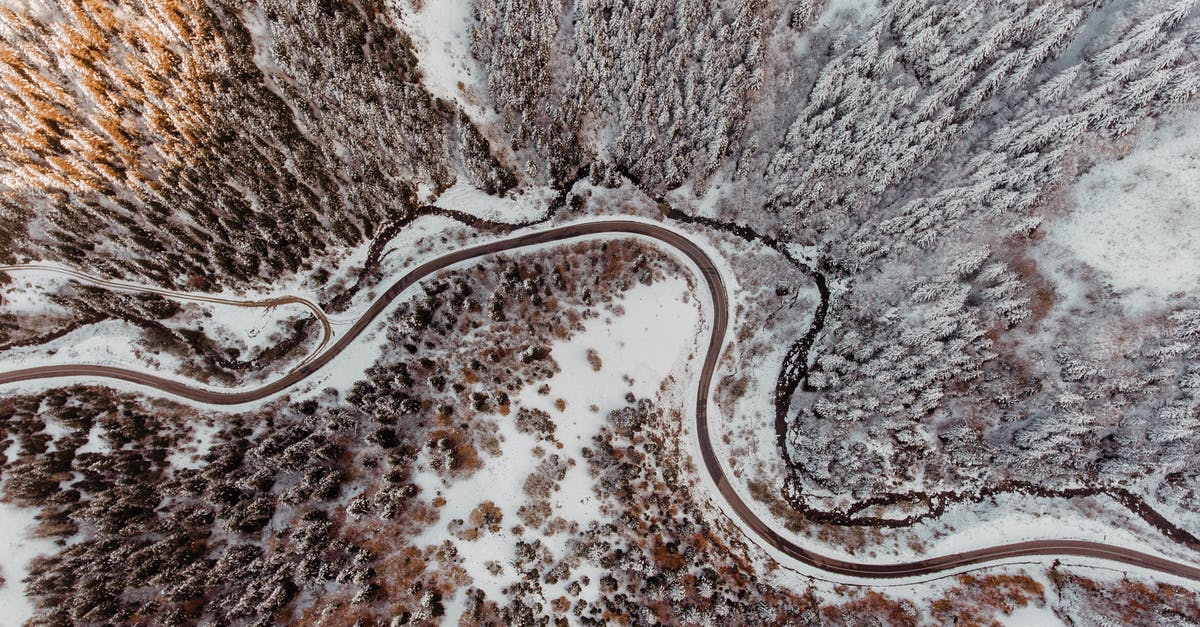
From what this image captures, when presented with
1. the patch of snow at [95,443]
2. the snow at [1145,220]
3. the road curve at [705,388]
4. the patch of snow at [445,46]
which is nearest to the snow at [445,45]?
the patch of snow at [445,46]

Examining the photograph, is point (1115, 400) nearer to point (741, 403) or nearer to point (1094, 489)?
point (1094, 489)

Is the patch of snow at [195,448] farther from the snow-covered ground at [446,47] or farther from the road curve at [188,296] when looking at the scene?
the snow-covered ground at [446,47]

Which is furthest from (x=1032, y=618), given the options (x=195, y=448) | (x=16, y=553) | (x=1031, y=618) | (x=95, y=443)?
(x=16, y=553)

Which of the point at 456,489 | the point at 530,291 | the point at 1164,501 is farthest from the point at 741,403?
the point at 1164,501

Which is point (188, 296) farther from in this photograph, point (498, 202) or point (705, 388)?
point (705, 388)

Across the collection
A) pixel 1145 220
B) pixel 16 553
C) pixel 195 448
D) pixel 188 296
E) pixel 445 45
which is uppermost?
pixel 445 45

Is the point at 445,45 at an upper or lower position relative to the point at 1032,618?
upper
